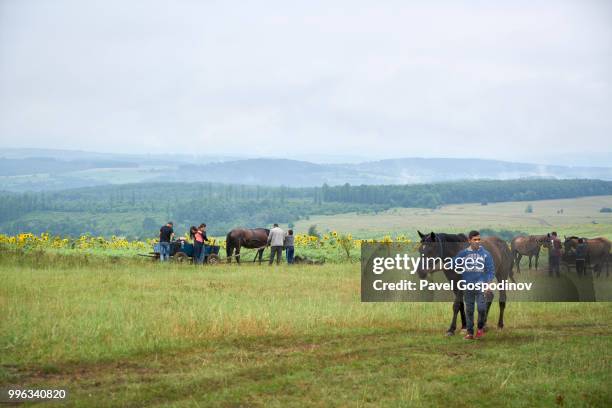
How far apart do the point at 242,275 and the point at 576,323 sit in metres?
13.3

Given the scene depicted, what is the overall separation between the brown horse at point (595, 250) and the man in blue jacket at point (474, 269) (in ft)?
58.0

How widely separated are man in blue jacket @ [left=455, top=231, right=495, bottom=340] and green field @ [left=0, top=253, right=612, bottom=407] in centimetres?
66

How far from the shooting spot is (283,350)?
45.2ft

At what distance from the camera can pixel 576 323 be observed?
1752 cm

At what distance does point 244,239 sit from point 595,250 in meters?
16.8

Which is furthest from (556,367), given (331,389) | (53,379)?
(53,379)

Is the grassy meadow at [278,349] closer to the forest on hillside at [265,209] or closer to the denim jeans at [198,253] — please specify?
the denim jeans at [198,253]

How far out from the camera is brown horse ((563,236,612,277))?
30828 millimetres

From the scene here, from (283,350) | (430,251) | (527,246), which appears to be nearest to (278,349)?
(283,350)

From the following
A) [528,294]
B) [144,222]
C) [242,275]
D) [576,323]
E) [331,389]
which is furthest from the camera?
[144,222]

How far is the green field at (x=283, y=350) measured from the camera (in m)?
10.8

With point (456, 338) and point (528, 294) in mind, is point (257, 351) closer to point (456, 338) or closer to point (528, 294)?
point (456, 338)

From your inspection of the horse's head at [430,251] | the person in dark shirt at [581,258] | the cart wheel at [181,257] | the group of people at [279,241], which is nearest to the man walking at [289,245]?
the group of people at [279,241]

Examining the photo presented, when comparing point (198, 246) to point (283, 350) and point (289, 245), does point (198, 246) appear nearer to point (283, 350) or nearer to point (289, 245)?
point (289, 245)
